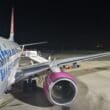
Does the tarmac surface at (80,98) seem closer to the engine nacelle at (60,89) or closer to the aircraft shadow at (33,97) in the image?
the aircraft shadow at (33,97)

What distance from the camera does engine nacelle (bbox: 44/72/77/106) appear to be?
12133 millimetres

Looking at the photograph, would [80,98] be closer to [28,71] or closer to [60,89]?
[60,89]

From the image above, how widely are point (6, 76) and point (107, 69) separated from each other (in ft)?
38.7

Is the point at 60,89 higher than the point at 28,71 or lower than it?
lower

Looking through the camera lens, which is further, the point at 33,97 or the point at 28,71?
the point at 33,97

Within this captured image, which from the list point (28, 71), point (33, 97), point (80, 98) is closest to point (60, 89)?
point (80, 98)

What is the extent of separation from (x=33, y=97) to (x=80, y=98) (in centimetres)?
179

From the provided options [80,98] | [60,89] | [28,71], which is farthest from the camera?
[28,71]

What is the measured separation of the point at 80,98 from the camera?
13641mm

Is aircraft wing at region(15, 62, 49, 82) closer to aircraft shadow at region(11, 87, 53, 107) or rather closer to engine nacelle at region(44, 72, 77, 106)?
aircraft shadow at region(11, 87, 53, 107)

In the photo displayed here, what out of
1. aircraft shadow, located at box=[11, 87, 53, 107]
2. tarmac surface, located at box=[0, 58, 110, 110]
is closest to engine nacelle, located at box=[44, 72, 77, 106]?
tarmac surface, located at box=[0, 58, 110, 110]

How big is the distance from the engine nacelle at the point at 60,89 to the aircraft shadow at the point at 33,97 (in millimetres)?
741

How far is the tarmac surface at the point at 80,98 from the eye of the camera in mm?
12555

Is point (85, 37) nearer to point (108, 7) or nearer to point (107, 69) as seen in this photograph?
point (108, 7)
